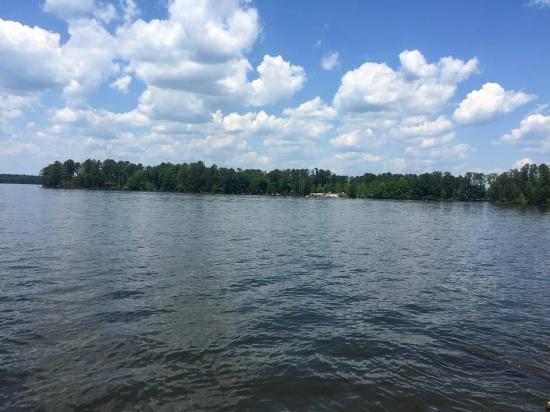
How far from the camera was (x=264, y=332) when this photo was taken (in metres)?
16.1

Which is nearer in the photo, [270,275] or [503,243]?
[270,275]

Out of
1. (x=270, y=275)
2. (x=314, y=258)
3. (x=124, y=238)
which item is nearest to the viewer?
(x=270, y=275)

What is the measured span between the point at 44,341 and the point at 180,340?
454 centimetres

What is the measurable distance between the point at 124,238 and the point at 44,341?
2713cm

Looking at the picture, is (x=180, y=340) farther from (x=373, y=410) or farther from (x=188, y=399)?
(x=373, y=410)

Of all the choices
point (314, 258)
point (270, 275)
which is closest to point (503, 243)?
point (314, 258)

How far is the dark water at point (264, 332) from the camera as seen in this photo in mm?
11461

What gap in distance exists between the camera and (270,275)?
26.5m

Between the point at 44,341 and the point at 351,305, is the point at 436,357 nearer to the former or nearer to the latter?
the point at 351,305

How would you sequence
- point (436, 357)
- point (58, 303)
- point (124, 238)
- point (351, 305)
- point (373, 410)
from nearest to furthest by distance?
1. point (373, 410)
2. point (436, 357)
3. point (58, 303)
4. point (351, 305)
5. point (124, 238)

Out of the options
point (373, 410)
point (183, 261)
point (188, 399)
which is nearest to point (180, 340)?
point (188, 399)

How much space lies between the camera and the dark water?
11461 mm

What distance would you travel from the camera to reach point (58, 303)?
1872cm

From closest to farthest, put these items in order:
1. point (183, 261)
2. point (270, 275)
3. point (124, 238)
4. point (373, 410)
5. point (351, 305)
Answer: point (373, 410), point (351, 305), point (270, 275), point (183, 261), point (124, 238)
